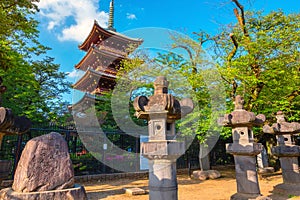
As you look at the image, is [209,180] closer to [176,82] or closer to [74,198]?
[176,82]

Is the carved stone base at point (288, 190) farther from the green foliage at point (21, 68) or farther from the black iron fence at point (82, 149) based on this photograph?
the green foliage at point (21, 68)

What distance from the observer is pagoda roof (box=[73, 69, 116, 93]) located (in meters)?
13.8

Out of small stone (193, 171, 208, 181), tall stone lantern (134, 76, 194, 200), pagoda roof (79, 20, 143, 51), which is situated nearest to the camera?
tall stone lantern (134, 76, 194, 200)

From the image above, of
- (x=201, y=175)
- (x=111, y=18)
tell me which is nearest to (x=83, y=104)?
(x=201, y=175)

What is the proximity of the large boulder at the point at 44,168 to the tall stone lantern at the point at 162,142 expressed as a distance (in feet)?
4.83

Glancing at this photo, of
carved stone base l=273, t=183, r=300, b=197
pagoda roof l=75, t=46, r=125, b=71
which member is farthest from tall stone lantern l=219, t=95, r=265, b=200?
pagoda roof l=75, t=46, r=125, b=71

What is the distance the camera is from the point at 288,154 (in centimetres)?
532

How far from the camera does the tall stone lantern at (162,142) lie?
313cm

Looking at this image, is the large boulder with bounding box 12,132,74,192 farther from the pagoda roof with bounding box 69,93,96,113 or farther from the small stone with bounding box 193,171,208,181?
the pagoda roof with bounding box 69,93,96,113

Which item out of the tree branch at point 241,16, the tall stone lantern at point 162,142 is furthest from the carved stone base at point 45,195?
the tree branch at point 241,16

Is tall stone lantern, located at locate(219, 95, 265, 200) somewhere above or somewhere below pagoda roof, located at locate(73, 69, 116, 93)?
below

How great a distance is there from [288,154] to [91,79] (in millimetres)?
12709

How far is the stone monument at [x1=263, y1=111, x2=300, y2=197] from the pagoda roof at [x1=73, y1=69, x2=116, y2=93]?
10.8m

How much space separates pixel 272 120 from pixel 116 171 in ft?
22.0
